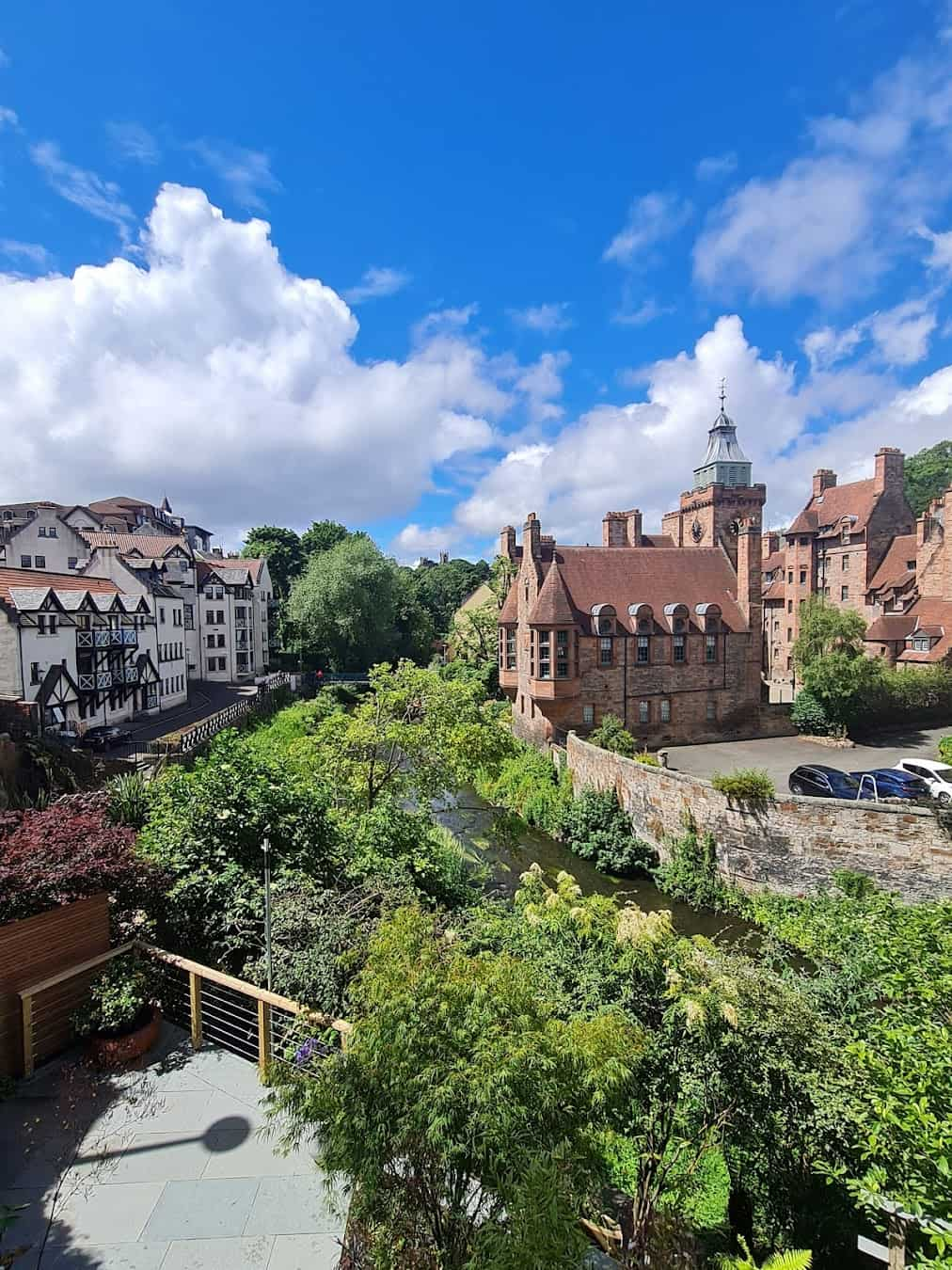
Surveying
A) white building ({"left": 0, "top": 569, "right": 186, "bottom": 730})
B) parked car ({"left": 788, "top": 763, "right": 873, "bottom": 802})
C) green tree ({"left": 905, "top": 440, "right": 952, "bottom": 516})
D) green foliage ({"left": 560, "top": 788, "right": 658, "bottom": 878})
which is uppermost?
green tree ({"left": 905, "top": 440, "right": 952, "bottom": 516})

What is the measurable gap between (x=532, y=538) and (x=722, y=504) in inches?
736

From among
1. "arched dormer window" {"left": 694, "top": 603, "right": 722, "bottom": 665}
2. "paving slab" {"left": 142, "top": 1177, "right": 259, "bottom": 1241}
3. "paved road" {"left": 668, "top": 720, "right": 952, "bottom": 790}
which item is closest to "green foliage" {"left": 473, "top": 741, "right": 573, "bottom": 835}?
"paved road" {"left": 668, "top": 720, "right": 952, "bottom": 790}

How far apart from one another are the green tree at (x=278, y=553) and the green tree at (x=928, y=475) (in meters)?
82.1

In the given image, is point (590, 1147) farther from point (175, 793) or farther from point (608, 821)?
point (608, 821)

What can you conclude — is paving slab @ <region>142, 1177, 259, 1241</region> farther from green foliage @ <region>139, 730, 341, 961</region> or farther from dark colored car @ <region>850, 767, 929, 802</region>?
dark colored car @ <region>850, 767, 929, 802</region>

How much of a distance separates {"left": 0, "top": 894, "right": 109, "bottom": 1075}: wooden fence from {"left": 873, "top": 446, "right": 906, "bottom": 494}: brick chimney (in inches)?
2058

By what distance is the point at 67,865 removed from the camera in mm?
8148

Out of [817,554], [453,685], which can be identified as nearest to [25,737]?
[453,685]

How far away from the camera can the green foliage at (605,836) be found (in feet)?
76.3

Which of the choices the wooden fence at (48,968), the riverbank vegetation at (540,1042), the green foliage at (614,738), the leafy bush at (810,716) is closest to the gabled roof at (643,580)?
the leafy bush at (810,716)

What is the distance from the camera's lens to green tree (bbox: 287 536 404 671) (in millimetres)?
53969

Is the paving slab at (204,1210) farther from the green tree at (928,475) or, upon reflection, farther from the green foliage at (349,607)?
the green tree at (928,475)

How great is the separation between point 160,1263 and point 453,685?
14.5 m

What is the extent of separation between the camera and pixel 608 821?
25.0m
